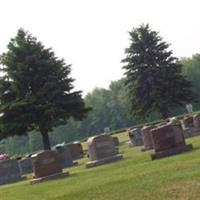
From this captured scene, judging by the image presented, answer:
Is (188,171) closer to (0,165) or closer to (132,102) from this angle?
(0,165)

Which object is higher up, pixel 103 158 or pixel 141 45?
pixel 141 45

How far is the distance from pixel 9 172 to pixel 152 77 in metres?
21.9

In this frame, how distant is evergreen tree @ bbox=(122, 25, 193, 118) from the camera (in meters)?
49.6

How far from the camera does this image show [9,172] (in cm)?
3100

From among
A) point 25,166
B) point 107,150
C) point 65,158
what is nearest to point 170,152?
point 107,150

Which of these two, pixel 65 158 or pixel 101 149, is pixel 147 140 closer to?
pixel 101 149

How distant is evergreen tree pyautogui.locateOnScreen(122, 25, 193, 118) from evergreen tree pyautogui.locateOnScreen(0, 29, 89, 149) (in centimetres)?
817

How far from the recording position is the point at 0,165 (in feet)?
102

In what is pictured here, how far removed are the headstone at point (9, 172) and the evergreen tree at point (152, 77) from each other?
20.3 metres

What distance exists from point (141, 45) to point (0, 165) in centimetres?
2322

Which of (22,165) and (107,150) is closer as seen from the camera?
(107,150)

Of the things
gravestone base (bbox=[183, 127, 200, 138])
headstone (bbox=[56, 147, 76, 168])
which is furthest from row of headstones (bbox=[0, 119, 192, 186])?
headstone (bbox=[56, 147, 76, 168])

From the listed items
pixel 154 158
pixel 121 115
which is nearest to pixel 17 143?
pixel 121 115

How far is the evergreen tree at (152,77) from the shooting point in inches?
1951
